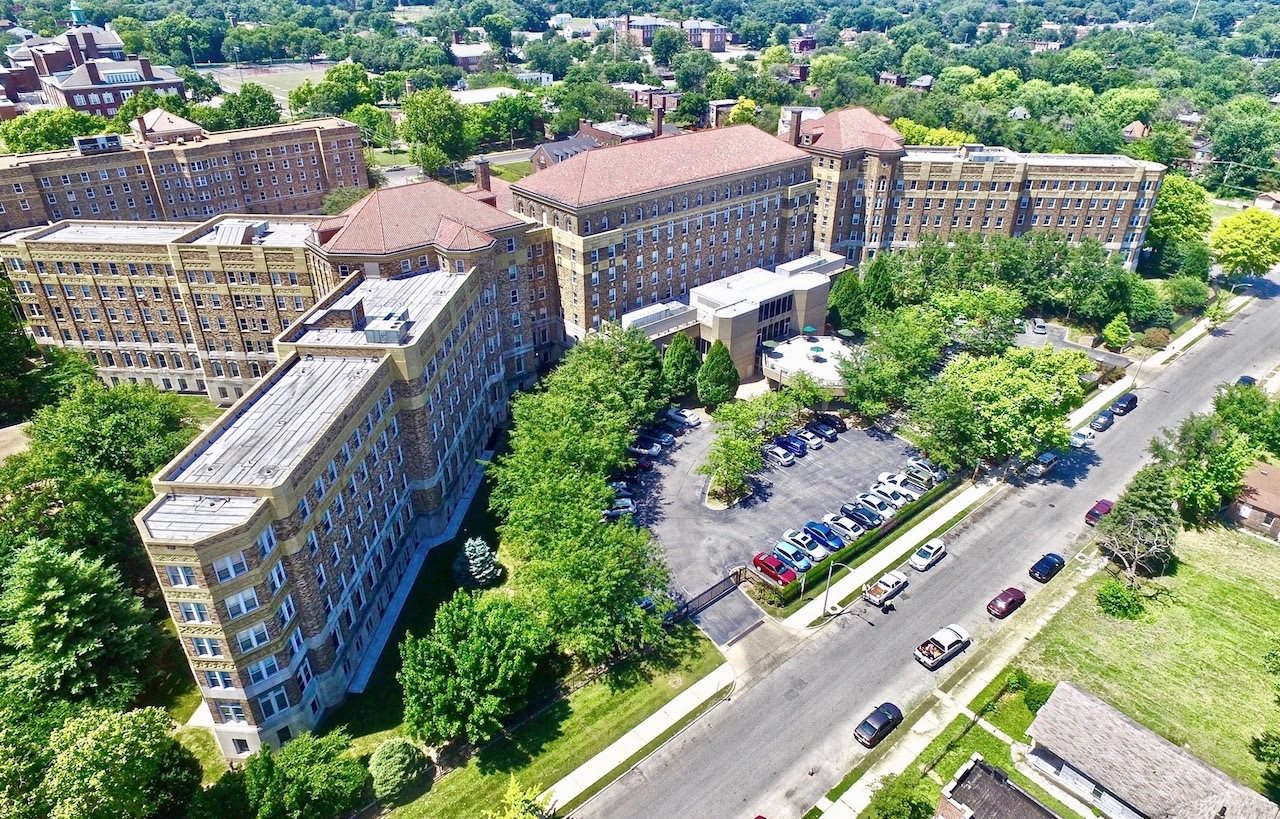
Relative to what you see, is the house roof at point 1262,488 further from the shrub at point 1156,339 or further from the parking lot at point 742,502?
the shrub at point 1156,339

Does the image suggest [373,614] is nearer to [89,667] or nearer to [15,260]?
[89,667]

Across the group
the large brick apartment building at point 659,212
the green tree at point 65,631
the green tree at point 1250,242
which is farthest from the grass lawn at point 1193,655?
the green tree at point 1250,242

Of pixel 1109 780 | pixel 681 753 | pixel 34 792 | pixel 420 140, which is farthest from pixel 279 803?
pixel 420 140

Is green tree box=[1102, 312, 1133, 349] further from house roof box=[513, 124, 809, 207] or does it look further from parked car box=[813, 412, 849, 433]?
house roof box=[513, 124, 809, 207]

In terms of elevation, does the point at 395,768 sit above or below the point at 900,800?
above

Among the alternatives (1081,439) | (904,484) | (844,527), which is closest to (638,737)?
(844,527)

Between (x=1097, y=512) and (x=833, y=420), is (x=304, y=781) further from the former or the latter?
(x=1097, y=512)
